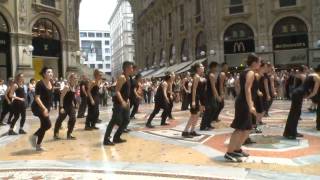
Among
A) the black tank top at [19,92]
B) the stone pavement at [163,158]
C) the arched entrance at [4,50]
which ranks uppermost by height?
the arched entrance at [4,50]

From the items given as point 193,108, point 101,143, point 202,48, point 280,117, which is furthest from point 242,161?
point 202,48

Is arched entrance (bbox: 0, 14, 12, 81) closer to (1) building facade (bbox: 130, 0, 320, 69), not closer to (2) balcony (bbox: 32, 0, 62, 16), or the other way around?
(2) balcony (bbox: 32, 0, 62, 16)

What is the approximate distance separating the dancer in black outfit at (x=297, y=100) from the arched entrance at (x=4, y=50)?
72.1 ft

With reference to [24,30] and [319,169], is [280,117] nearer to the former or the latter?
[319,169]

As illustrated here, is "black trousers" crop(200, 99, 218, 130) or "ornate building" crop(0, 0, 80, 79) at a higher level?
"ornate building" crop(0, 0, 80, 79)

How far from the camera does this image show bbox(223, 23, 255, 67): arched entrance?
3547cm

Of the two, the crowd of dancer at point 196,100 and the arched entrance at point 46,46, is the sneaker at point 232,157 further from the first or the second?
the arched entrance at point 46,46

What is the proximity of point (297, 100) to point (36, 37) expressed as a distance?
23.8m

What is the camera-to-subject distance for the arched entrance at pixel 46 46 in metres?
30.9

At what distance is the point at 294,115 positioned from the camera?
9.72 metres

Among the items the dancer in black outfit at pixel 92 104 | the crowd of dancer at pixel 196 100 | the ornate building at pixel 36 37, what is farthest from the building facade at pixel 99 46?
the crowd of dancer at pixel 196 100

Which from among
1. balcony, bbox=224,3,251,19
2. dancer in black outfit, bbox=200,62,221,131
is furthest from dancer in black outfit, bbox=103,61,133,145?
balcony, bbox=224,3,251,19

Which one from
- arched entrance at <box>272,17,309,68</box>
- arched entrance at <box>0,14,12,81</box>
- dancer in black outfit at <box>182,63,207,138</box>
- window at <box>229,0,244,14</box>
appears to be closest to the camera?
dancer in black outfit at <box>182,63,207,138</box>

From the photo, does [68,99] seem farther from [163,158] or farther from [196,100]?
[163,158]
